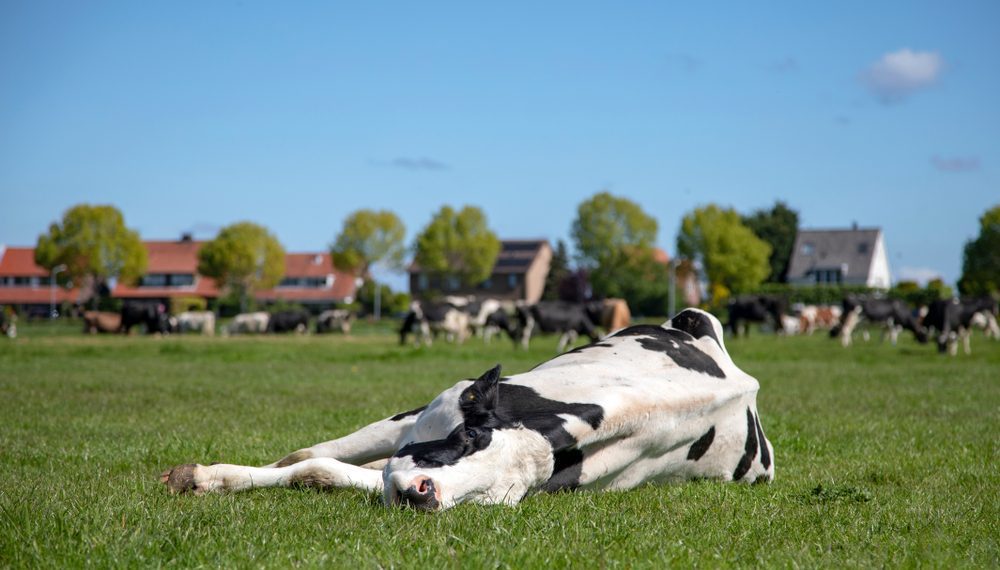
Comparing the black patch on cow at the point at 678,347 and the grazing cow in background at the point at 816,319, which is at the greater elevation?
the black patch on cow at the point at 678,347

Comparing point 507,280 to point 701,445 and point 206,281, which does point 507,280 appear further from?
point 701,445

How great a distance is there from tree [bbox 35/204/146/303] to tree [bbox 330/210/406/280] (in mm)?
21570

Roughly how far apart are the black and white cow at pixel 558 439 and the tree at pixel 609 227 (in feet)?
334

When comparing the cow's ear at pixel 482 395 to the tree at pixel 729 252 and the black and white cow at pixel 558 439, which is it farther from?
the tree at pixel 729 252

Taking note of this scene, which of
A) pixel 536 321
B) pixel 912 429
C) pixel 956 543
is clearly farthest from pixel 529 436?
pixel 536 321

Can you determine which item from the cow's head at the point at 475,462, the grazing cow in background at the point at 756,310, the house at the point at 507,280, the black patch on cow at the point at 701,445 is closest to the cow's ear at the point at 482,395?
the cow's head at the point at 475,462

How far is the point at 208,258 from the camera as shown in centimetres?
9606

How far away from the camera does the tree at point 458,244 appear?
106750 millimetres

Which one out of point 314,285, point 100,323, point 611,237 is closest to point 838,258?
point 611,237

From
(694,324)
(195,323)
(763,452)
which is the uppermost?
(694,324)

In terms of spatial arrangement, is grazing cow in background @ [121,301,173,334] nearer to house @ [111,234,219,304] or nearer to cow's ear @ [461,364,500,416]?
cow's ear @ [461,364,500,416]

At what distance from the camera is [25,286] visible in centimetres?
10938

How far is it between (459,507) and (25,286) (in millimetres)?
116820

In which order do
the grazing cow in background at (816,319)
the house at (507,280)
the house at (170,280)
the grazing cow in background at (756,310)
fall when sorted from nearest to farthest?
the grazing cow in background at (756,310) → the grazing cow in background at (816,319) → the house at (170,280) → the house at (507,280)
